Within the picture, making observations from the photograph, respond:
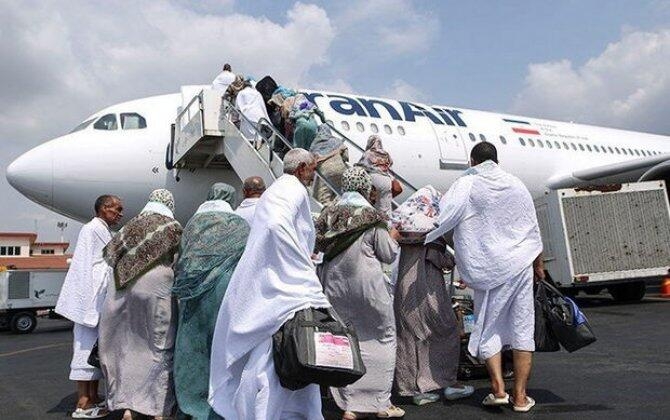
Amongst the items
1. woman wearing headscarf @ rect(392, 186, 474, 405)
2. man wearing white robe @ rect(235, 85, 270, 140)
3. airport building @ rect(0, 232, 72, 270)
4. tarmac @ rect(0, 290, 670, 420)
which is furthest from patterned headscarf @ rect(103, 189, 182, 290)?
airport building @ rect(0, 232, 72, 270)

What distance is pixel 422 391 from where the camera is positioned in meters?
4.33

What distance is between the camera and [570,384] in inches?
188

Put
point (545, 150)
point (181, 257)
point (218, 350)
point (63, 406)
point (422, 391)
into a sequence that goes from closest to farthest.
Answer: point (218, 350), point (181, 257), point (422, 391), point (63, 406), point (545, 150)

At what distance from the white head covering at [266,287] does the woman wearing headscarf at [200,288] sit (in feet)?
1.74

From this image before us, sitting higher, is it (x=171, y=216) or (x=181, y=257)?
(x=171, y=216)

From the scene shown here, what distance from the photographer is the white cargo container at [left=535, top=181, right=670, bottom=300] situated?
10070 mm

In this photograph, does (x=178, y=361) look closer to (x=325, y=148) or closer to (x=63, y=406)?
(x=63, y=406)

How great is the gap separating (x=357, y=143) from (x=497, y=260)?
7.49 m

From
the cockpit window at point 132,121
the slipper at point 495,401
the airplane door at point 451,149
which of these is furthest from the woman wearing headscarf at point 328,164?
the airplane door at point 451,149

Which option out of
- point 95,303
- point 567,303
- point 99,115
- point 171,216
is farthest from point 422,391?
point 99,115

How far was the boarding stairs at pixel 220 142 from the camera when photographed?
806cm

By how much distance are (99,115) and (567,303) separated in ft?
29.3

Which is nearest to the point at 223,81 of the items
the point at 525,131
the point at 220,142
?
the point at 220,142

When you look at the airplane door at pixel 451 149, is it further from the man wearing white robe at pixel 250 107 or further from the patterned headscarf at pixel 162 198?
the patterned headscarf at pixel 162 198
